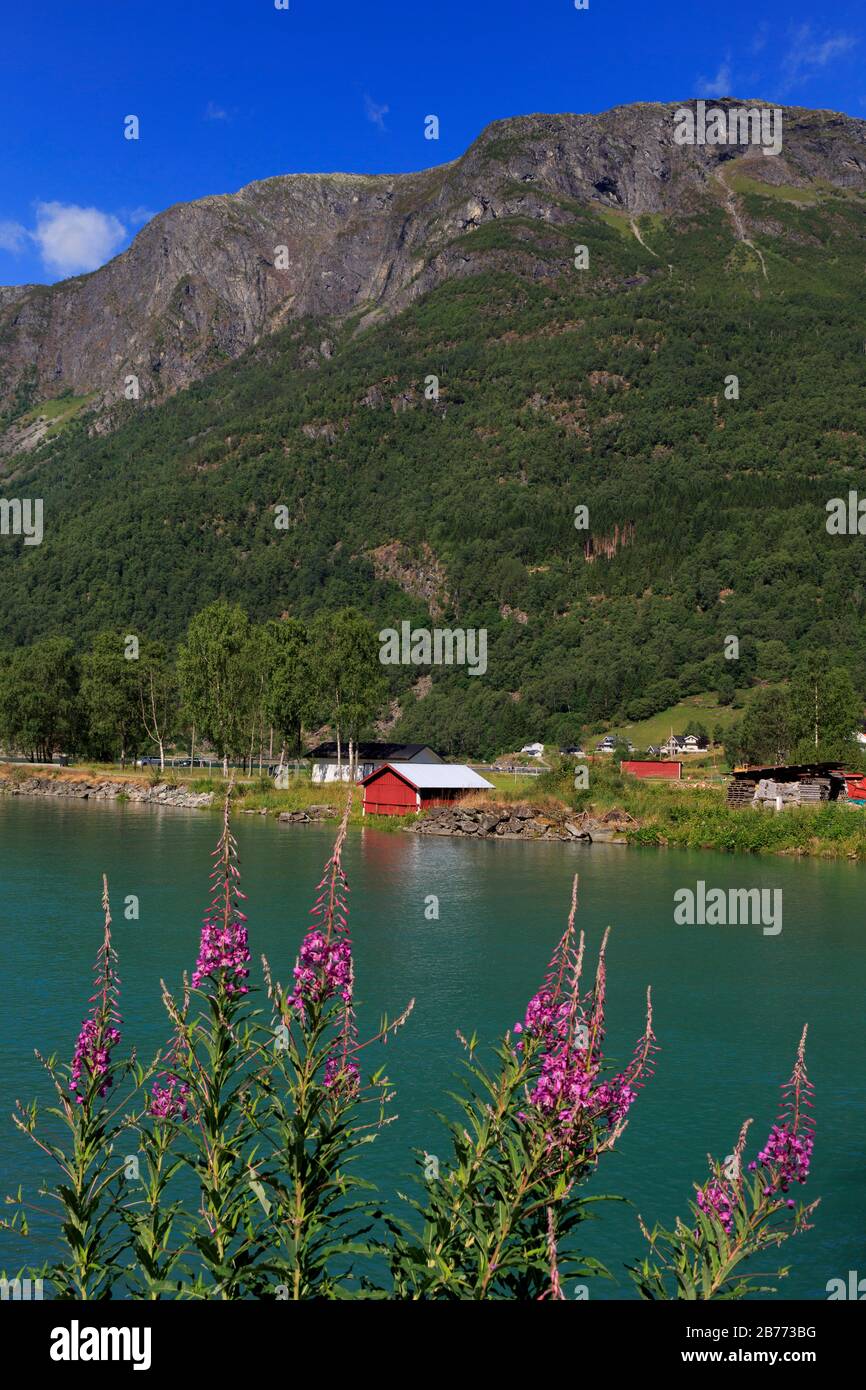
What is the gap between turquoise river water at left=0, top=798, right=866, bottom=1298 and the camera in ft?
54.5

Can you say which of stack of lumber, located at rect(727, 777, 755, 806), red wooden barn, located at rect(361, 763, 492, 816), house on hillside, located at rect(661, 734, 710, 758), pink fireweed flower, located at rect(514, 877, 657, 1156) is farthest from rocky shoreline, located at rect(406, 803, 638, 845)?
pink fireweed flower, located at rect(514, 877, 657, 1156)

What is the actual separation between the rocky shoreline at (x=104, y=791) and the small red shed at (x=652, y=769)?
3378 centimetres

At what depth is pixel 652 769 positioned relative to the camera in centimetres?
9162

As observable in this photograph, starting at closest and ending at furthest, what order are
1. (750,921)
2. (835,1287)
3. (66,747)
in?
(835,1287) → (750,921) → (66,747)

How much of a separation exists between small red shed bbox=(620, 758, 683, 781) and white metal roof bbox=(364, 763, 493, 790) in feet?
49.1

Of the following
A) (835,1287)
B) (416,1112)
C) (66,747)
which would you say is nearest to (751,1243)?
(835,1287)

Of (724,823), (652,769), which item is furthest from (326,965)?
(652,769)

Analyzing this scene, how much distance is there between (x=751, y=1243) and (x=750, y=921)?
110ft

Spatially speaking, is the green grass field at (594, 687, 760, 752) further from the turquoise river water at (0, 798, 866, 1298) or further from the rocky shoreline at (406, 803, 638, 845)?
the turquoise river water at (0, 798, 866, 1298)

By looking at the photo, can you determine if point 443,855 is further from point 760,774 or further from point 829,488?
point 829,488

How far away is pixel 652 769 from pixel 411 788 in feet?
82.8
